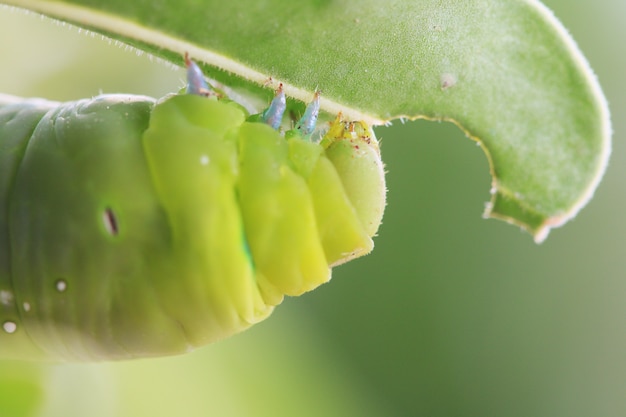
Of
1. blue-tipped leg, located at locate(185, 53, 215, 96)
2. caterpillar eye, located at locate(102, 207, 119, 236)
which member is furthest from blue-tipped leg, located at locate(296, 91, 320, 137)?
caterpillar eye, located at locate(102, 207, 119, 236)

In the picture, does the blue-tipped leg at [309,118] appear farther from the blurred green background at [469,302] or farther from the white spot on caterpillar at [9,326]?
the blurred green background at [469,302]

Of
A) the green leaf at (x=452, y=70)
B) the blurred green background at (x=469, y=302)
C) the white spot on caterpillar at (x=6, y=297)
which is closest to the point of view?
the green leaf at (x=452, y=70)

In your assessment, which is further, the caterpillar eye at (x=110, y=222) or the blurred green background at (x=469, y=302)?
the blurred green background at (x=469, y=302)

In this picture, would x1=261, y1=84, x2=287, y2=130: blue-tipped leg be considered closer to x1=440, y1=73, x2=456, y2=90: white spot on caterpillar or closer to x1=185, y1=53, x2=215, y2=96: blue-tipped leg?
x1=185, y1=53, x2=215, y2=96: blue-tipped leg

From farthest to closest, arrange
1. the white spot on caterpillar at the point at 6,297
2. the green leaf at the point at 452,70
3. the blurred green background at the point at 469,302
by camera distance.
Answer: the blurred green background at the point at 469,302
the white spot on caterpillar at the point at 6,297
the green leaf at the point at 452,70

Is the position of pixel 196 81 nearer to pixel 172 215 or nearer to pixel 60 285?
pixel 172 215

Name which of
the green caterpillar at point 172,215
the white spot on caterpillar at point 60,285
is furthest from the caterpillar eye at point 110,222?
the white spot on caterpillar at point 60,285
